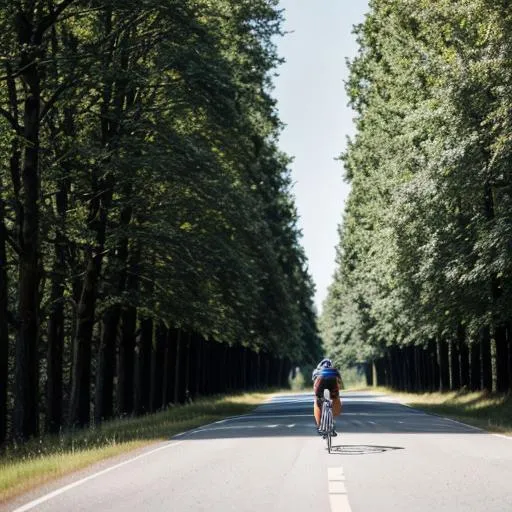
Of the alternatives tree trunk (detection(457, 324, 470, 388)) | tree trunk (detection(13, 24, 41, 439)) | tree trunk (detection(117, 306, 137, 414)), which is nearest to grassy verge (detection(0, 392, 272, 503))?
tree trunk (detection(13, 24, 41, 439))

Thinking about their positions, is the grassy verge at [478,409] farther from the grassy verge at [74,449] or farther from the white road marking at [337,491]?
the white road marking at [337,491]

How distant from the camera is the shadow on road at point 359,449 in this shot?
1941cm

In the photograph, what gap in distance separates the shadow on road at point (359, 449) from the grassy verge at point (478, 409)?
5917mm

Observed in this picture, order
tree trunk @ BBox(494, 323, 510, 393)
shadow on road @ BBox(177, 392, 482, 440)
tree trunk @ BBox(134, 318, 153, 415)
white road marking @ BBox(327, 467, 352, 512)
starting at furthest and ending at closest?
tree trunk @ BBox(134, 318, 153, 415) < tree trunk @ BBox(494, 323, 510, 393) < shadow on road @ BBox(177, 392, 482, 440) < white road marking @ BBox(327, 467, 352, 512)

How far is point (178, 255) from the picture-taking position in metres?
34.2

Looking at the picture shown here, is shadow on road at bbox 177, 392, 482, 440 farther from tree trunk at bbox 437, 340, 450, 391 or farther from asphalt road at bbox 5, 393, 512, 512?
tree trunk at bbox 437, 340, 450, 391

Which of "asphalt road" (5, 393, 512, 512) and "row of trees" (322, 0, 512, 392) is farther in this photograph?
"row of trees" (322, 0, 512, 392)

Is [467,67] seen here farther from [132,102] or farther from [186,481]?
[186,481]

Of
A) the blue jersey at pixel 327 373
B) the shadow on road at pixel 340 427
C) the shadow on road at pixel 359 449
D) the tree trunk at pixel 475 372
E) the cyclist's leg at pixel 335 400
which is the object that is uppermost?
the tree trunk at pixel 475 372

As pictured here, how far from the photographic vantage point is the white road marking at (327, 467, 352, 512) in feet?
37.7

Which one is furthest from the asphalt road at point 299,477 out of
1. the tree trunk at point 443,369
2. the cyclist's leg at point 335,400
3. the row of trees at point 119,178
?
the tree trunk at point 443,369

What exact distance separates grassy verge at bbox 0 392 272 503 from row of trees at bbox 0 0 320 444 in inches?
79.4

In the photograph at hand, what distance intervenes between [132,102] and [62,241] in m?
5.19

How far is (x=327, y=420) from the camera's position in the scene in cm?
2019
